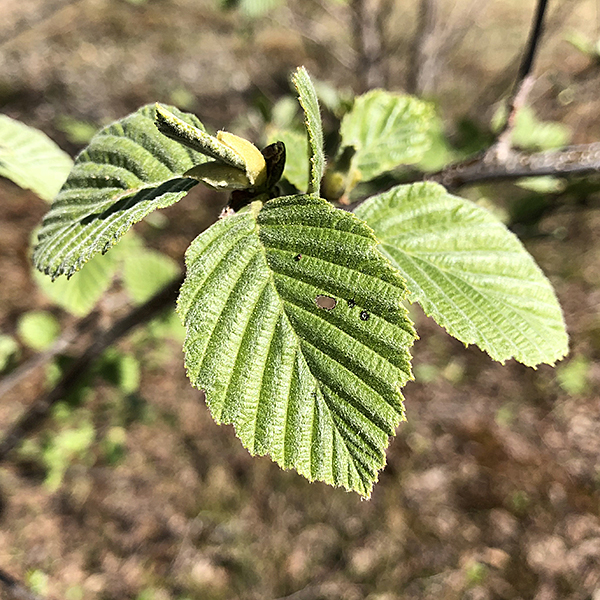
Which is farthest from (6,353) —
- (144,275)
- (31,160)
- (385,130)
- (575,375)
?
(575,375)

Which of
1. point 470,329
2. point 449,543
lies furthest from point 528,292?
point 449,543

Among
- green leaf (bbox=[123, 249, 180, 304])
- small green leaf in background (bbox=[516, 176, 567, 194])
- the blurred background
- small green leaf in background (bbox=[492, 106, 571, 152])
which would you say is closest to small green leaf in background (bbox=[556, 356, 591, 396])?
the blurred background

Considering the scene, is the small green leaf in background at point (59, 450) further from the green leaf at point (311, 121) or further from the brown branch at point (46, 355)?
the green leaf at point (311, 121)

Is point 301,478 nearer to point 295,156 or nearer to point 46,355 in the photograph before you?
point 46,355

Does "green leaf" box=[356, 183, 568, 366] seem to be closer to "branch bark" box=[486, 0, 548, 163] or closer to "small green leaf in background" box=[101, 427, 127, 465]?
"branch bark" box=[486, 0, 548, 163]

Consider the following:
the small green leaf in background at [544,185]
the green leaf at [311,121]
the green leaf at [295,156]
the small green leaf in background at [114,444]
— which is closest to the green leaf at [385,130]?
the green leaf at [295,156]

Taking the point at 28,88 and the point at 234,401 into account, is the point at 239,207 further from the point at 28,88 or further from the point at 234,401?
the point at 28,88
